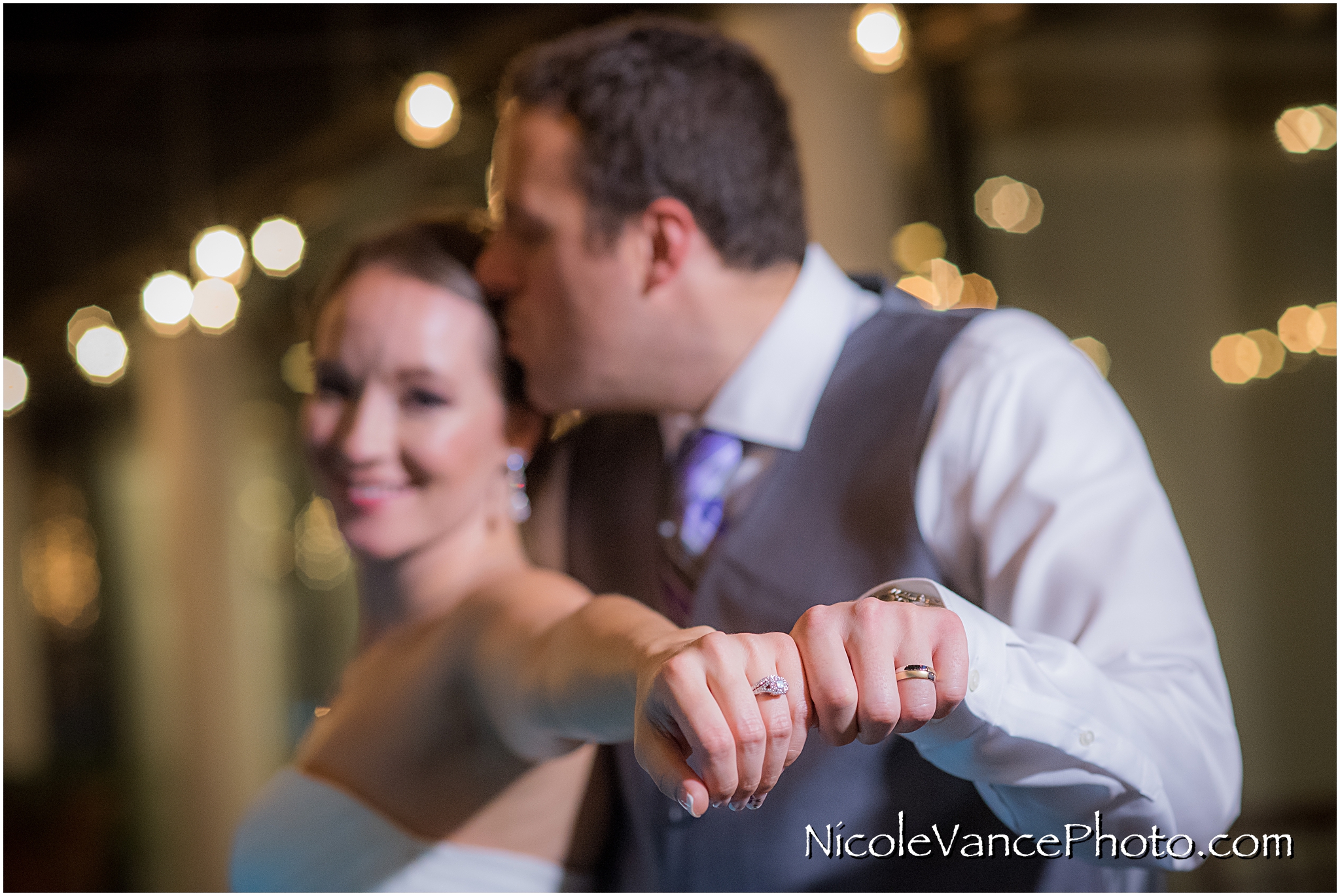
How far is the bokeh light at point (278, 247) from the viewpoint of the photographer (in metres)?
0.73

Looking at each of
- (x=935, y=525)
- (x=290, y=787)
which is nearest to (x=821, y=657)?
(x=935, y=525)

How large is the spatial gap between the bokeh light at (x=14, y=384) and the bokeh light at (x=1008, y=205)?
882mm

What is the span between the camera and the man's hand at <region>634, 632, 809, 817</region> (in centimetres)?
29

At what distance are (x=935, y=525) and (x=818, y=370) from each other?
0.10 metres

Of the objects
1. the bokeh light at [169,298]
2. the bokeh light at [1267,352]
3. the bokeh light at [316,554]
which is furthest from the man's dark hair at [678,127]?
the bokeh light at [1267,352]

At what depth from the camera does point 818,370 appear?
502mm

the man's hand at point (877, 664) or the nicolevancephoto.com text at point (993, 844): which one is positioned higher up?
Answer: the man's hand at point (877, 664)

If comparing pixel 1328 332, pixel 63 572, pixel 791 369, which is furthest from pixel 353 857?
pixel 63 572

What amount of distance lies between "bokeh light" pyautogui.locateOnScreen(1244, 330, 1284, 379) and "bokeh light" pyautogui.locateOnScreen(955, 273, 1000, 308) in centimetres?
65

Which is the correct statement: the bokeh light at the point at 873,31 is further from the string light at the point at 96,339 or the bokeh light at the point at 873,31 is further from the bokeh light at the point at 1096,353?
the string light at the point at 96,339

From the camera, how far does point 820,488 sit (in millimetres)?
465

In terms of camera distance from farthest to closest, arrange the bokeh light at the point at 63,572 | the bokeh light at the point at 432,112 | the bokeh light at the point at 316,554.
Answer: the bokeh light at the point at 63,572 → the bokeh light at the point at 316,554 → the bokeh light at the point at 432,112

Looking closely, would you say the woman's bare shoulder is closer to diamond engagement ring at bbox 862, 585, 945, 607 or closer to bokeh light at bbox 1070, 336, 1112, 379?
diamond engagement ring at bbox 862, 585, 945, 607

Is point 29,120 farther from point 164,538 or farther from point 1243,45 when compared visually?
point 1243,45
